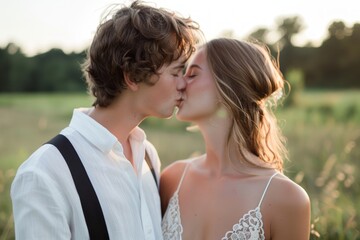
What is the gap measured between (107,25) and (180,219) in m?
1.29

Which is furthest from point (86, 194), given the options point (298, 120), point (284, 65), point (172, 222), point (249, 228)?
point (284, 65)

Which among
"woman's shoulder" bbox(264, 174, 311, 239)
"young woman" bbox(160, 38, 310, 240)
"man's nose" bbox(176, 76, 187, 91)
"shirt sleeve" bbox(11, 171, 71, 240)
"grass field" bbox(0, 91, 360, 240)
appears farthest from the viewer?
"grass field" bbox(0, 91, 360, 240)

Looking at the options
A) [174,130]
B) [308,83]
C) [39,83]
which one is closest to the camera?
[174,130]

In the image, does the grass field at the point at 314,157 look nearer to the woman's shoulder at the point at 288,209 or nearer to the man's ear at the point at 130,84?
the woman's shoulder at the point at 288,209

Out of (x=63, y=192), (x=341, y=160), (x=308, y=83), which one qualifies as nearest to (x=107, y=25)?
(x=63, y=192)

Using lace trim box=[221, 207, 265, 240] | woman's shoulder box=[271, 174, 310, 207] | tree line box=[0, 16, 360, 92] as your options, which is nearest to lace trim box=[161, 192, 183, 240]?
lace trim box=[221, 207, 265, 240]

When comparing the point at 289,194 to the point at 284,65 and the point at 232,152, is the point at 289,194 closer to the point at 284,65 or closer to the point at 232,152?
the point at 232,152

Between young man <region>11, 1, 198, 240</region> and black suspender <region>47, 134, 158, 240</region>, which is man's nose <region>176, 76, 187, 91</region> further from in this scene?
black suspender <region>47, 134, 158, 240</region>

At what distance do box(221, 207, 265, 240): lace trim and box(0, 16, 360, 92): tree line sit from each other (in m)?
18.5

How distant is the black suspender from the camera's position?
98.8 inches

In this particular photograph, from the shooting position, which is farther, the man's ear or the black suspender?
the man's ear

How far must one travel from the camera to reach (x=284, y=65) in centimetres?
2912

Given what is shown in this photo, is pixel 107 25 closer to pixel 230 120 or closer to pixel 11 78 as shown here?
pixel 230 120

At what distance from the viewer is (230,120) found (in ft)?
10.2
